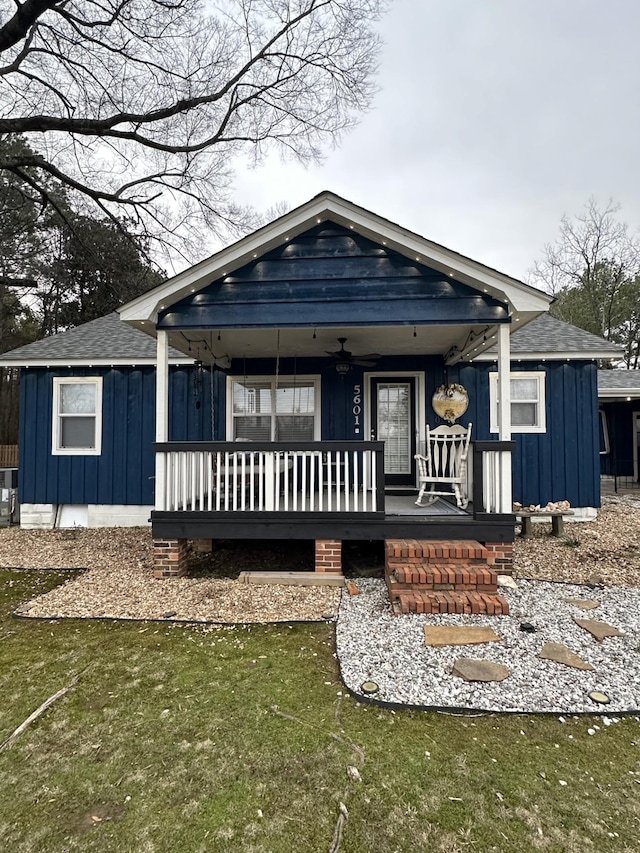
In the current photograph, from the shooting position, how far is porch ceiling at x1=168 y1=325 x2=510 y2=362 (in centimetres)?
612

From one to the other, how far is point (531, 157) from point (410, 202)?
4.98 m

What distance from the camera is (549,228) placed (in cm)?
2375

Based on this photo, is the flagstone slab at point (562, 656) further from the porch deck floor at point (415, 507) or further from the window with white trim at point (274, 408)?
the window with white trim at point (274, 408)

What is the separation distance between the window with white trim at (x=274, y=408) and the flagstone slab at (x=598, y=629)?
4729 millimetres

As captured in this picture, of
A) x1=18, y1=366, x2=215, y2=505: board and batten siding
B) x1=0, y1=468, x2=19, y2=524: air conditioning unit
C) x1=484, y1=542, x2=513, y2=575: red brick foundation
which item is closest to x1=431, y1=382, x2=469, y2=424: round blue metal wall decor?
x1=484, y1=542, x2=513, y2=575: red brick foundation

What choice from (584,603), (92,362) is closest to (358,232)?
(584,603)

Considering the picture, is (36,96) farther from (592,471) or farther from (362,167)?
(592,471)

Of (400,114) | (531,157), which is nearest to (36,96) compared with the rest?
→ (400,114)

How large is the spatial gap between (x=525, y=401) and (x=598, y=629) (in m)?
4.77

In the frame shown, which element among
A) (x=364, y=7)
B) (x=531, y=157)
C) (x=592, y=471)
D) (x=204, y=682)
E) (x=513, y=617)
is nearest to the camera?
(x=204, y=682)

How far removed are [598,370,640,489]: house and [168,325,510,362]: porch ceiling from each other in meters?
8.82

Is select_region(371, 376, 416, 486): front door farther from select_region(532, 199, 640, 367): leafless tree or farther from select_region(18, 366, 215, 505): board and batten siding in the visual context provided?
select_region(532, 199, 640, 367): leafless tree

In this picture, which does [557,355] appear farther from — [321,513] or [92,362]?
[92,362]

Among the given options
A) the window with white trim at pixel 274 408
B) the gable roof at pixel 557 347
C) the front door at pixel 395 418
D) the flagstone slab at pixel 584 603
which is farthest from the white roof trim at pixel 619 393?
the flagstone slab at pixel 584 603
